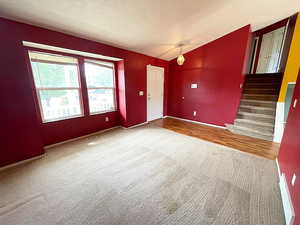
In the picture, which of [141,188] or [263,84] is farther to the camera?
[263,84]

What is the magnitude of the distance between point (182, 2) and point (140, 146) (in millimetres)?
2829

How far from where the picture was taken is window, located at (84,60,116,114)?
3.19 m

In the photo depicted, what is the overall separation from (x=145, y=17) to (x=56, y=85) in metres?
2.35

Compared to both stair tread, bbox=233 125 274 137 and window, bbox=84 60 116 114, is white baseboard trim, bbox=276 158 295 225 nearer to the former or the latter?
stair tread, bbox=233 125 274 137

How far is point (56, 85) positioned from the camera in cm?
267

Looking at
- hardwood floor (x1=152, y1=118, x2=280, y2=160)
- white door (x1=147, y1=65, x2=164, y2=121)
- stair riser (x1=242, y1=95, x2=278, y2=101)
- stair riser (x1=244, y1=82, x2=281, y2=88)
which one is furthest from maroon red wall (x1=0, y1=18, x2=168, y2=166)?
stair riser (x1=244, y1=82, x2=281, y2=88)

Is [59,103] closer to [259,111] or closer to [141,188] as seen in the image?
[141,188]

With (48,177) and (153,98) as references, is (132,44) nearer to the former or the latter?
(153,98)

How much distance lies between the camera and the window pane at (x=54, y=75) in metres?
2.41

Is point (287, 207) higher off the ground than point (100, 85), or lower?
lower

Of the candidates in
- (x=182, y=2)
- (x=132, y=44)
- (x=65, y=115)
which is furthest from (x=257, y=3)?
(x=65, y=115)

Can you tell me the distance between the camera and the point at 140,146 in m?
2.77

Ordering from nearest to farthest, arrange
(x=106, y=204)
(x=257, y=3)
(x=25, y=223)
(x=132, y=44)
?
(x=25, y=223) < (x=106, y=204) < (x=257, y=3) < (x=132, y=44)

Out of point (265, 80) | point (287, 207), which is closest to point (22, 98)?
point (287, 207)
